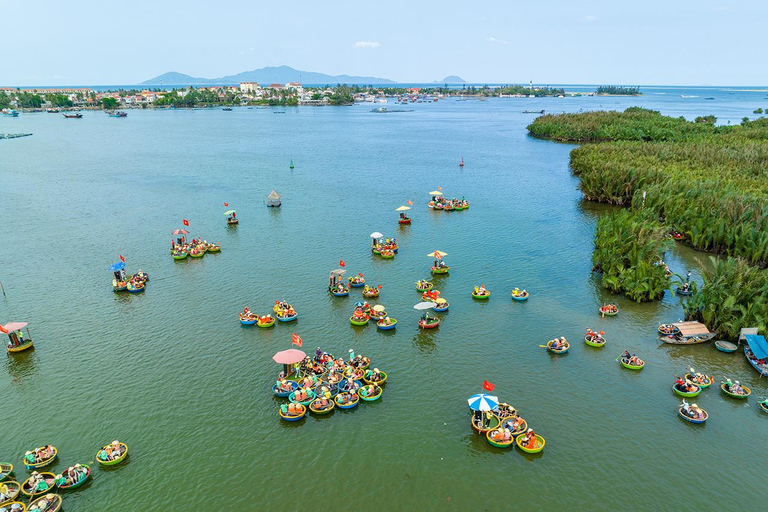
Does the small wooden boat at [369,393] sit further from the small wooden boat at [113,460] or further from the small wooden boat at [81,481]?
the small wooden boat at [81,481]

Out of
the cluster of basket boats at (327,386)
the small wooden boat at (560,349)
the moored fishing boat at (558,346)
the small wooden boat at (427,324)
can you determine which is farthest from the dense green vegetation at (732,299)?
the cluster of basket boats at (327,386)

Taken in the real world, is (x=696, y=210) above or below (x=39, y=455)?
above

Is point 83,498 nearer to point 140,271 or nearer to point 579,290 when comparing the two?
point 140,271

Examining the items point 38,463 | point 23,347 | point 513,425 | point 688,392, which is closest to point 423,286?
point 513,425

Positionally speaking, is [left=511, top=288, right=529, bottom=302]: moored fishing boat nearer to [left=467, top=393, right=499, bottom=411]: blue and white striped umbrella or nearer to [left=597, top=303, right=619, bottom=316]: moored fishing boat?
[left=597, top=303, right=619, bottom=316]: moored fishing boat


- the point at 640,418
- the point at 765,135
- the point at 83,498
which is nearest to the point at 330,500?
the point at 83,498

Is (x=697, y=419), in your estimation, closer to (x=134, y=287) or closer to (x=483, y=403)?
(x=483, y=403)

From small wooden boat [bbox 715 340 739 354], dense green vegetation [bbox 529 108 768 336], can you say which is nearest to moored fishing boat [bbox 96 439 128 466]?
small wooden boat [bbox 715 340 739 354]
